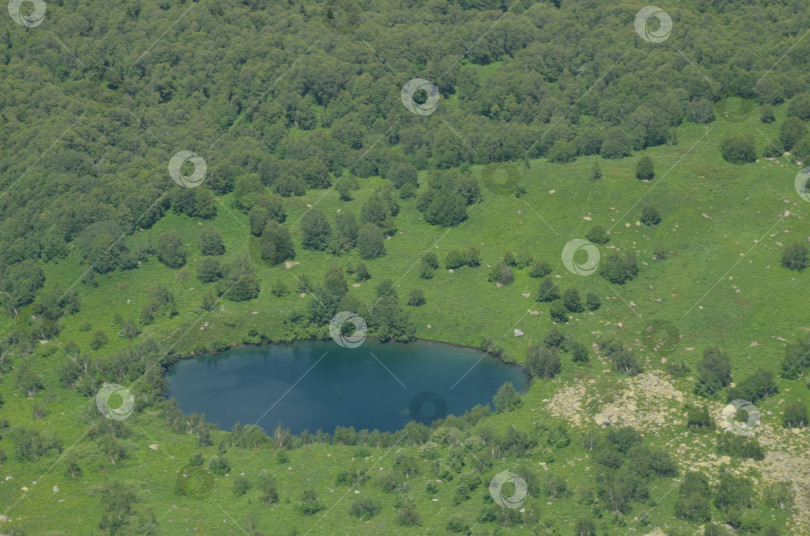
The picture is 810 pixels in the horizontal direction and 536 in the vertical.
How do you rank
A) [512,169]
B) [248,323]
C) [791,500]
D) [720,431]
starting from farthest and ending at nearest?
[512,169]
[248,323]
[720,431]
[791,500]

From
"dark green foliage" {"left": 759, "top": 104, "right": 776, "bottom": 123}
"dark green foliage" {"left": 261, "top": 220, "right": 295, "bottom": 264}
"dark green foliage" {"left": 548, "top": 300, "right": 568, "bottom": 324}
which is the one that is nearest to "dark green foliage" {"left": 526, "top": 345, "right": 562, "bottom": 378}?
"dark green foliage" {"left": 548, "top": 300, "right": 568, "bottom": 324}

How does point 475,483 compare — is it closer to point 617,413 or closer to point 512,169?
point 617,413

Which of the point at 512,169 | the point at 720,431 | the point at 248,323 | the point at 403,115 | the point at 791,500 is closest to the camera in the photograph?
the point at 791,500

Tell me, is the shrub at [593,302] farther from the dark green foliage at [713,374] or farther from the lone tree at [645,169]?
the lone tree at [645,169]

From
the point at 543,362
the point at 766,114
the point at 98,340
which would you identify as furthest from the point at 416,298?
the point at 766,114

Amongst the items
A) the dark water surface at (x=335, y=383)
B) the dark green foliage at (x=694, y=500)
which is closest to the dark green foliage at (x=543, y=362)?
the dark water surface at (x=335, y=383)

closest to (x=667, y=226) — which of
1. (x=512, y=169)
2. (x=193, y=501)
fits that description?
(x=512, y=169)

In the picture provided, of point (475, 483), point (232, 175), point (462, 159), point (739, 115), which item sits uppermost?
point (739, 115)
